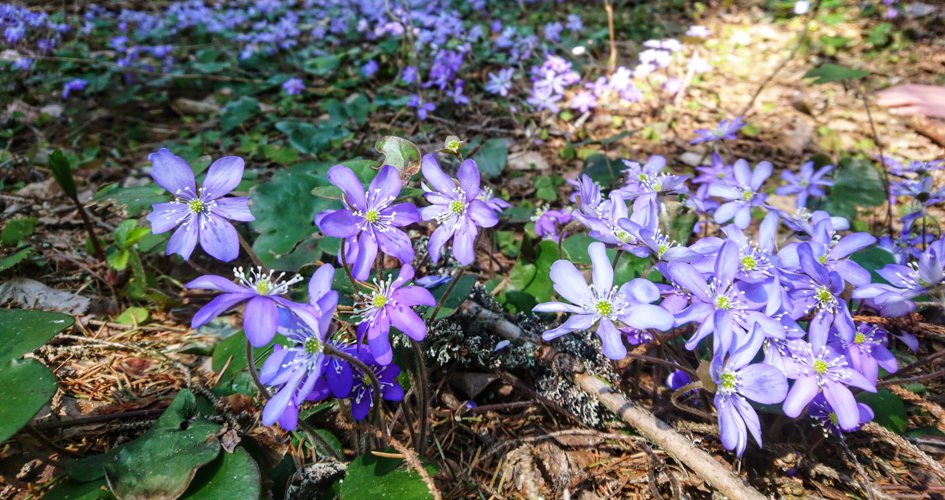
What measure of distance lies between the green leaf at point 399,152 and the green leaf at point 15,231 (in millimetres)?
1645

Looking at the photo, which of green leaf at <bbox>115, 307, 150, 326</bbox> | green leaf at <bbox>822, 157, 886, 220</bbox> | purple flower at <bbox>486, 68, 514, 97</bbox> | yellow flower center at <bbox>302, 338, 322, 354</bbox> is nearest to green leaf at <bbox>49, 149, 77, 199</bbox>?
green leaf at <bbox>115, 307, 150, 326</bbox>

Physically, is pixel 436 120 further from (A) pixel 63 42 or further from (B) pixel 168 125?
(A) pixel 63 42

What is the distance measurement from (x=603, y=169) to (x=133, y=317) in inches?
87.3

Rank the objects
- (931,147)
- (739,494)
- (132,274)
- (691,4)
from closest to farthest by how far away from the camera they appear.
A: 1. (739,494)
2. (132,274)
3. (931,147)
4. (691,4)

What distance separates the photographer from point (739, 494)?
1048 mm

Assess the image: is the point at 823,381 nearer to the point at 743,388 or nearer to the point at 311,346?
the point at 743,388

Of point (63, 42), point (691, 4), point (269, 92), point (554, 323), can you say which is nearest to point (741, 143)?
point (554, 323)

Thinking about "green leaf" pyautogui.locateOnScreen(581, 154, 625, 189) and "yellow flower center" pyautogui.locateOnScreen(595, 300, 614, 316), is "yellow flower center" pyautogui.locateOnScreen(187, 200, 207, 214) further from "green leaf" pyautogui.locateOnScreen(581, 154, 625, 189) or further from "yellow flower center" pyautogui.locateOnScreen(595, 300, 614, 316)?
"green leaf" pyautogui.locateOnScreen(581, 154, 625, 189)

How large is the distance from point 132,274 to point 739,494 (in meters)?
2.27

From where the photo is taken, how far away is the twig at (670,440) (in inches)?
41.9

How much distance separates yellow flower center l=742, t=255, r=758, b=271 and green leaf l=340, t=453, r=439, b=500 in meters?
0.96

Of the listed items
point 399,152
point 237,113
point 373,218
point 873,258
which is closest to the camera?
point 373,218

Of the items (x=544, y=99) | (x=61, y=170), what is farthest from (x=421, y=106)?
(x=61, y=170)

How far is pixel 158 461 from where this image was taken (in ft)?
3.33
